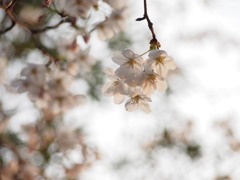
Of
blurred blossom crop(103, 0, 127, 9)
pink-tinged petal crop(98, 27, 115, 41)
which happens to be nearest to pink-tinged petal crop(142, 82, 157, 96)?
blurred blossom crop(103, 0, 127, 9)

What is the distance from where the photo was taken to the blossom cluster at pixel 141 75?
53.2 inches

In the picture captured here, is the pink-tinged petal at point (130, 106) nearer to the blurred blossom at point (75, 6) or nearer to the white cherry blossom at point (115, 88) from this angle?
the white cherry blossom at point (115, 88)

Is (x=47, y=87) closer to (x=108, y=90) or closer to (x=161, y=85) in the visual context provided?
(x=108, y=90)

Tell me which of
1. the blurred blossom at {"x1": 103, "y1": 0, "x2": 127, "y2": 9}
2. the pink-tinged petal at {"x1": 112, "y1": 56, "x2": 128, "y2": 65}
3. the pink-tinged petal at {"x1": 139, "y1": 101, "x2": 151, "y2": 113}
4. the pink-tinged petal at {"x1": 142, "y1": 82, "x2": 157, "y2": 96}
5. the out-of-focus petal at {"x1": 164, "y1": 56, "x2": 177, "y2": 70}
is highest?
the blurred blossom at {"x1": 103, "y1": 0, "x2": 127, "y2": 9}

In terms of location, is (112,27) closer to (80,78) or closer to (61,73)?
(61,73)

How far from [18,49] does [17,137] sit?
820 millimetres

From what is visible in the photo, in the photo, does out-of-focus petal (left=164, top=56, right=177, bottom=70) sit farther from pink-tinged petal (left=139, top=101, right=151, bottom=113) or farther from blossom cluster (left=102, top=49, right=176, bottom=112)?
pink-tinged petal (left=139, top=101, right=151, bottom=113)

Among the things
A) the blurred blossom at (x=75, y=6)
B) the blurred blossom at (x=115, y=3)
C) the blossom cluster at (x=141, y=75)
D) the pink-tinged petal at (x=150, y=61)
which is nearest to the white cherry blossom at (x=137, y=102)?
the blossom cluster at (x=141, y=75)

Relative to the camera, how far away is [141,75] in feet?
4.49

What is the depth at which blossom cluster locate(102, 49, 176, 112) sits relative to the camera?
1352 mm

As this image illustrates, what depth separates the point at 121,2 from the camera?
2.02m

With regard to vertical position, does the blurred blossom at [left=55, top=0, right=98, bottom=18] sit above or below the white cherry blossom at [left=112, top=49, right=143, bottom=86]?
above

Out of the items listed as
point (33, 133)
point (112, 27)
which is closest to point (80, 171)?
point (33, 133)

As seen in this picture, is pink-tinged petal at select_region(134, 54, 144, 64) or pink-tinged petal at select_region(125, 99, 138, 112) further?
pink-tinged petal at select_region(125, 99, 138, 112)
